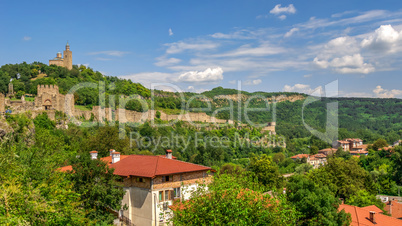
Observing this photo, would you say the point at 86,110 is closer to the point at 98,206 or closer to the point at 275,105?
the point at 98,206

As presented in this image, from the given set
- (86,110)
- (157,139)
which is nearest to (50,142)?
(86,110)

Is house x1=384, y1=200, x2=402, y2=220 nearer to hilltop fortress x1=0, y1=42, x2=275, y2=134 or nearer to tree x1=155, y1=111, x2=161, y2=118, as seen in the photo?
hilltop fortress x1=0, y1=42, x2=275, y2=134

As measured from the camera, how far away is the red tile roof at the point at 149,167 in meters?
18.2

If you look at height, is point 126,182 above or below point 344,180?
above

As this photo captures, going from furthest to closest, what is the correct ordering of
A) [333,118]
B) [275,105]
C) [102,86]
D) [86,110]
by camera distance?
[275,105] → [333,118] → [102,86] → [86,110]

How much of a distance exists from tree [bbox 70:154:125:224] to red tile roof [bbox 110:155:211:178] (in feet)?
7.60

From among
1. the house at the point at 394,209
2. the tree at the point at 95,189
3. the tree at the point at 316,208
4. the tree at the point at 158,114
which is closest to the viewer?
the tree at the point at 95,189

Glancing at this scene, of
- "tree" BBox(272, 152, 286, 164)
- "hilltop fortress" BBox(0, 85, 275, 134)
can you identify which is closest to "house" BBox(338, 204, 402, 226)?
"hilltop fortress" BBox(0, 85, 275, 134)

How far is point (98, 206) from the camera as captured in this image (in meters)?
15.7

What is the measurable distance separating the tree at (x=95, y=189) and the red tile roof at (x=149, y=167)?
2317 millimetres

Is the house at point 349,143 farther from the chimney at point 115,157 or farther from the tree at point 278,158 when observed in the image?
the chimney at point 115,157

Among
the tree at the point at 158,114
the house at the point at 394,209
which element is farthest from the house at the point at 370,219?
the tree at the point at 158,114

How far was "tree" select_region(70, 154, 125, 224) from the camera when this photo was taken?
1525 cm

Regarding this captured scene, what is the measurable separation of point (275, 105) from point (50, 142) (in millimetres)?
139109
